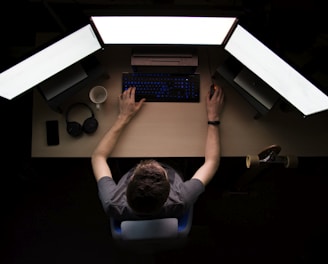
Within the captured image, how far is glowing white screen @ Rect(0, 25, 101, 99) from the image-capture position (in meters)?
1.35

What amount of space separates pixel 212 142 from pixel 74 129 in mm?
648

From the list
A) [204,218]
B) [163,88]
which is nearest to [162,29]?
[163,88]

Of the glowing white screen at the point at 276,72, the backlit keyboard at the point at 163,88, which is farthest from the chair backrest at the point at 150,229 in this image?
the glowing white screen at the point at 276,72

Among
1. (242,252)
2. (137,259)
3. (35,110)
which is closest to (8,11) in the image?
(35,110)

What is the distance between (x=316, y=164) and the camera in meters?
2.27

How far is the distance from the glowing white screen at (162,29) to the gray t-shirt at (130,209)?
609 millimetres

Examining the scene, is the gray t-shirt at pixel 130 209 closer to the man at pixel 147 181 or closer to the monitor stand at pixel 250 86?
the man at pixel 147 181

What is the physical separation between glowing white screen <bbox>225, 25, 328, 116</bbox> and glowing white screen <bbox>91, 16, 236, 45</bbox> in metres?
0.08

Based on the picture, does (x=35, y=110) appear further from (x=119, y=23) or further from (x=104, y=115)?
(x=119, y=23)

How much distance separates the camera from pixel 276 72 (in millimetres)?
1419

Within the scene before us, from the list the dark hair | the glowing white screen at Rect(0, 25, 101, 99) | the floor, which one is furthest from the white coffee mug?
the floor

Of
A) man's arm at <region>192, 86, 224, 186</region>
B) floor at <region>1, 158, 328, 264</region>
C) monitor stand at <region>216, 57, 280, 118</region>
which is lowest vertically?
floor at <region>1, 158, 328, 264</region>

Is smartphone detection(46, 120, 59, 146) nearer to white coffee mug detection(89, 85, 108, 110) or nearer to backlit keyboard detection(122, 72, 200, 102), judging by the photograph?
white coffee mug detection(89, 85, 108, 110)

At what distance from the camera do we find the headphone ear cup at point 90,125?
5.21ft
